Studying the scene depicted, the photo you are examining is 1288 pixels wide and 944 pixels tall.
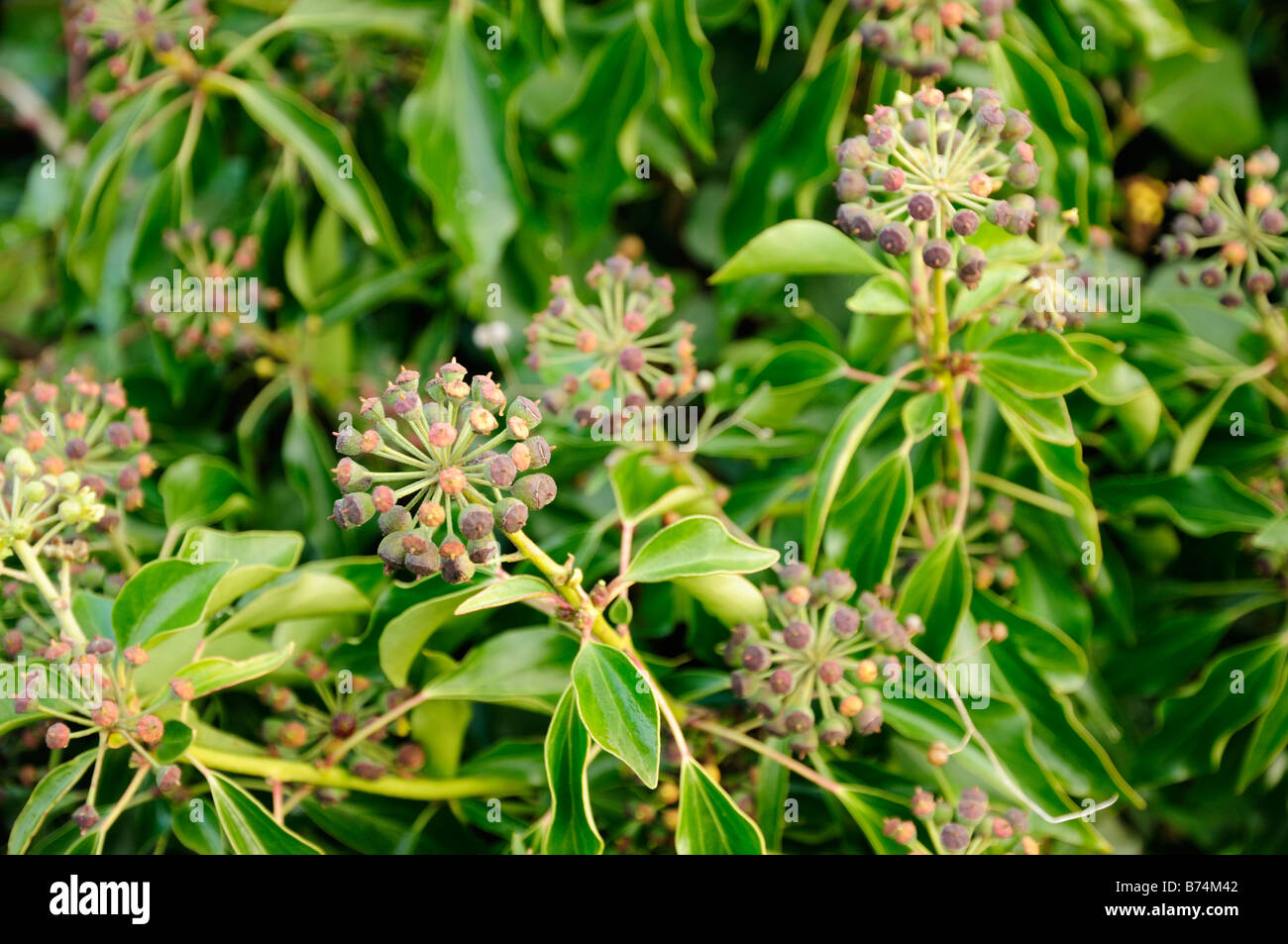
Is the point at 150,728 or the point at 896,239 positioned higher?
the point at 896,239

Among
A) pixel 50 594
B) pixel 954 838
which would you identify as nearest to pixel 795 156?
pixel 954 838

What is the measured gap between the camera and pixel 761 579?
63.3 inches

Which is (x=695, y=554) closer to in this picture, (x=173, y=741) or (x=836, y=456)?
(x=836, y=456)

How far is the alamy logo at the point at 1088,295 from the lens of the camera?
1.44 m

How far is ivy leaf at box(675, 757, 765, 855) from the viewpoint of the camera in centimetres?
131

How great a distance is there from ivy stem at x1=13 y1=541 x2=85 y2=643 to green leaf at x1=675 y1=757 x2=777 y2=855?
746 millimetres

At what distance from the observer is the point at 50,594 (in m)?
1.33

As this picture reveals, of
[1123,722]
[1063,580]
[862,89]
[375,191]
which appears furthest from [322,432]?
[1123,722]

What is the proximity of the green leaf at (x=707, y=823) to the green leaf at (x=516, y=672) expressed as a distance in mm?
200

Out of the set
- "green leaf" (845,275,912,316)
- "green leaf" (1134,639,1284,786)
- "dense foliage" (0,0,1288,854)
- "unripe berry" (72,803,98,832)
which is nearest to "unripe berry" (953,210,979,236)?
"dense foliage" (0,0,1288,854)

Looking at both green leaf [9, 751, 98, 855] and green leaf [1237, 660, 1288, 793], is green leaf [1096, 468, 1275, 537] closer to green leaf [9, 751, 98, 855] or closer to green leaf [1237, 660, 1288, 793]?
green leaf [1237, 660, 1288, 793]
